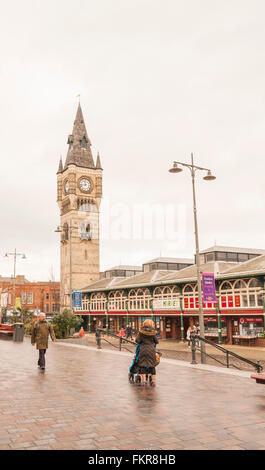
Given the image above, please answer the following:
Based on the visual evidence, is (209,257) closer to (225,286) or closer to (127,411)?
(225,286)

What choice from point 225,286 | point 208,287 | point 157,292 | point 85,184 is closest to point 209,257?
point 157,292

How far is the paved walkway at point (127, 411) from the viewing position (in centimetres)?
553

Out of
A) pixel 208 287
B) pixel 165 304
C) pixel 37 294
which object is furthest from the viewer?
pixel 37 294

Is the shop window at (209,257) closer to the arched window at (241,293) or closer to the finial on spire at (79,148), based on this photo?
the arched window at (241,293)

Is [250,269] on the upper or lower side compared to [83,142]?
lower

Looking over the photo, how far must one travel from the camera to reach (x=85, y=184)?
8456 centimetres

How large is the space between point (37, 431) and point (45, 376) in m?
5.60

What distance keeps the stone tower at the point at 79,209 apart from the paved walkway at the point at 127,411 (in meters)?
66.5

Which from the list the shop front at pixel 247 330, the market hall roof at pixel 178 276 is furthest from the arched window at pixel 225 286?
the shop front at pixel 247 330

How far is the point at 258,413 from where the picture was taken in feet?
23.3

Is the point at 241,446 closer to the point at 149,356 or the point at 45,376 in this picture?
the point at 149,356

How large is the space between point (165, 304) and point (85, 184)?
47.8m
